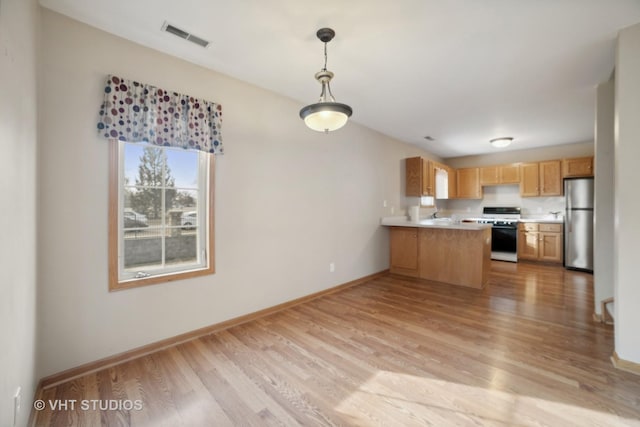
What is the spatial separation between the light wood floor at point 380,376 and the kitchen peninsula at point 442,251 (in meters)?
1.00

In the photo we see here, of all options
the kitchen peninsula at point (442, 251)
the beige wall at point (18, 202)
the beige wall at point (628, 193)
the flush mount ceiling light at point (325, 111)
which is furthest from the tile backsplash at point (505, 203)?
the beige wall at point (18, 202)

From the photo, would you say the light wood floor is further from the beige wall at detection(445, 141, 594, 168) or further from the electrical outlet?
the beige wall at detection(445, 141, 594, 168)

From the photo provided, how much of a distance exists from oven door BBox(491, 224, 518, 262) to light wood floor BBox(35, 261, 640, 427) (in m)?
2.79

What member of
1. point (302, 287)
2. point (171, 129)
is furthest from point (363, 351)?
point (171, 129)

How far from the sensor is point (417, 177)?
5344 mm

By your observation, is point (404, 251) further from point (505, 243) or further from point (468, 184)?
point (468, 184)

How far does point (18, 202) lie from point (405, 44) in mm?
2754

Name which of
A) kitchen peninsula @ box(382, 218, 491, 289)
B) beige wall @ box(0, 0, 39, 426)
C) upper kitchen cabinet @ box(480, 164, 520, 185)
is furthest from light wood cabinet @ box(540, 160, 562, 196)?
beige wall @ box(0, 0, 39, 426)

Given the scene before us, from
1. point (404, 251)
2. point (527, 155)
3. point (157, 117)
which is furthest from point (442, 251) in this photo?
point (157, 117)

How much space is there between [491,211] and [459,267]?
11.0ft

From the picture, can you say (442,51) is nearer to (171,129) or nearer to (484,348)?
(171,129)

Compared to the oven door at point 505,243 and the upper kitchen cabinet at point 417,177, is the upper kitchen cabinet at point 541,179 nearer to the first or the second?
the oven door at point 505,243

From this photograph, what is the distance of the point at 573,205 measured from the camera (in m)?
5.02

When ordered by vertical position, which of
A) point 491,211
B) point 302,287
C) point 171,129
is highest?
point 171,129
